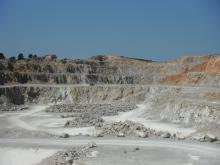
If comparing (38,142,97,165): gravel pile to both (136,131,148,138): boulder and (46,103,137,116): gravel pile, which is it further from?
(46,103,137,116): gravel pile

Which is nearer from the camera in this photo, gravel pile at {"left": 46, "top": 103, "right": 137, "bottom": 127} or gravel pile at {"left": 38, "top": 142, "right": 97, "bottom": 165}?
gravel pile at {"left": 38, "top": 142, "right": 97, "bottom": 165}

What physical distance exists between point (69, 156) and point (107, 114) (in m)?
36.1

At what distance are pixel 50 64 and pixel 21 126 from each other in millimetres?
52066

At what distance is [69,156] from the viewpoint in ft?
119

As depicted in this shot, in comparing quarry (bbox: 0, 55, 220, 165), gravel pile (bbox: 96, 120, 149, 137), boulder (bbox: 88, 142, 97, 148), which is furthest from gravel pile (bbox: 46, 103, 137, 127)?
boulder (bbox: 88, 142, 97, 148)

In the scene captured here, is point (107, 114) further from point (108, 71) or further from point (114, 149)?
point (108, 71)

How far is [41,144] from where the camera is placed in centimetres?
4356

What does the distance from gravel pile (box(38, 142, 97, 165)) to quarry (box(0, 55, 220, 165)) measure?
0.07 metres

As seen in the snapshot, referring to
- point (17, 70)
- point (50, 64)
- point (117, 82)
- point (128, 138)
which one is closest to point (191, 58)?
point (117, 82)

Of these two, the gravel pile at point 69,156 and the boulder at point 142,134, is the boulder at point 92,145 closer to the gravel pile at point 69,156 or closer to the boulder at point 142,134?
the gravel pile at point 69,156

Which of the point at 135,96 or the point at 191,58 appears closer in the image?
the point at 135,96

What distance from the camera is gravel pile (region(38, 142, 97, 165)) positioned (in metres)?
34.9

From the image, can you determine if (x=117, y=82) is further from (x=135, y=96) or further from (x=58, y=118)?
(x=58, y=118)

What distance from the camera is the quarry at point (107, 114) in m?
38.5
